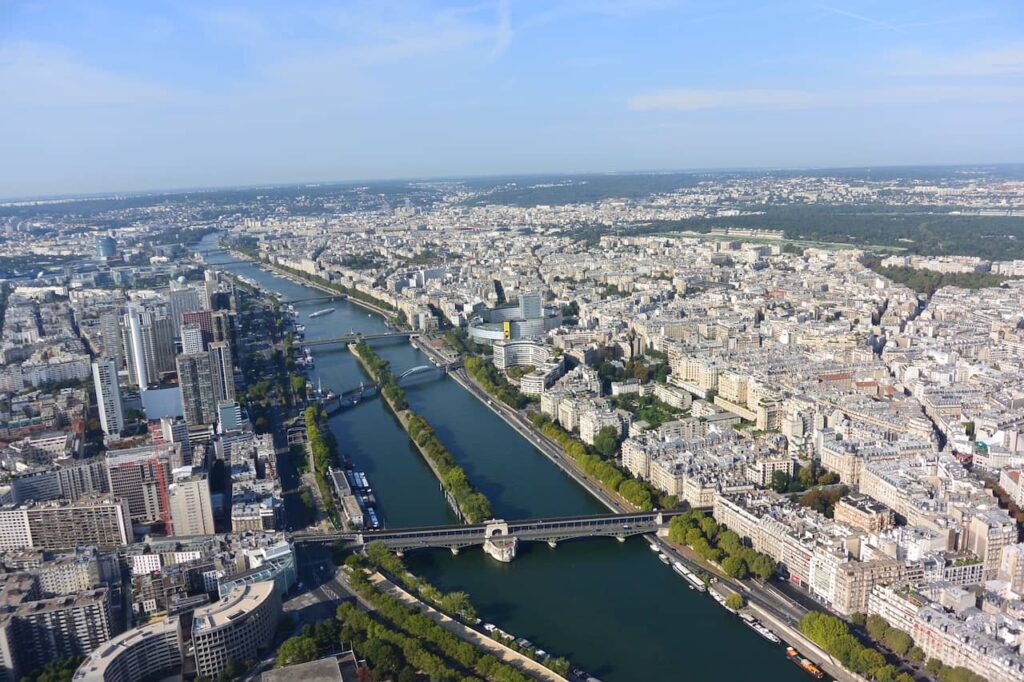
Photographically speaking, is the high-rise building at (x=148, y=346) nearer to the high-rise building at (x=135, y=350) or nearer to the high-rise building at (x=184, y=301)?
the high-rise building at (x=135, y=350)

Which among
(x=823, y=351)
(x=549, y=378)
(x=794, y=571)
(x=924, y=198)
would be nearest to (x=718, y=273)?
(x=823, y=351)

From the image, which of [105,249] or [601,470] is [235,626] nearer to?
[601,470]

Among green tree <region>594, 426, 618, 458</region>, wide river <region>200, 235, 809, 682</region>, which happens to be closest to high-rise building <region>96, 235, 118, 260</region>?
wide river <region>200, 235, 809, 682</region>

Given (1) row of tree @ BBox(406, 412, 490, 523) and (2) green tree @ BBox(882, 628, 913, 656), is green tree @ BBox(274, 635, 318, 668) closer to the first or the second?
(1) row of tree @ BBox(406, 412, 490, 523)

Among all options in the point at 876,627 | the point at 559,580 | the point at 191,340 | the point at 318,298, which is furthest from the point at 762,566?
the point at 318,298

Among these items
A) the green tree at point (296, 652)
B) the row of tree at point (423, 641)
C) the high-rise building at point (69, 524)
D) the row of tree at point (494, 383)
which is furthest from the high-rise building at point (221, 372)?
the green tree at point (296, 652)

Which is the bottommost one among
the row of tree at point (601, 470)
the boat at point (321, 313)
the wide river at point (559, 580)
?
the wide river at point (559, 580)

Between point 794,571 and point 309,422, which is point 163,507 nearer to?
point 309,422
